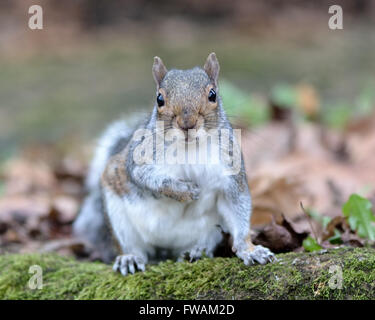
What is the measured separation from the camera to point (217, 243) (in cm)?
265

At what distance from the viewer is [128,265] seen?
8.39ft

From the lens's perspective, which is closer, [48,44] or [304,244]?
[304,244]

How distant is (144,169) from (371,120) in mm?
3035

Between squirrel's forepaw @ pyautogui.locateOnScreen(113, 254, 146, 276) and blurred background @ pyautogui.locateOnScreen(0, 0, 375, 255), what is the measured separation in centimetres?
79

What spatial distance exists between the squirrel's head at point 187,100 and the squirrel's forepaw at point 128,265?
2.07ft

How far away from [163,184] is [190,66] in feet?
18.9

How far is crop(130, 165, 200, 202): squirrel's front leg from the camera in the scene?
2379 mm

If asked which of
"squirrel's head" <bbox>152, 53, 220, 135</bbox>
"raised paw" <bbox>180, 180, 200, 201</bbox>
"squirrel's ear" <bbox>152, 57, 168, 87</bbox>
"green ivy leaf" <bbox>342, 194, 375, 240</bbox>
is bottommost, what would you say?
"green ivy leaf" <bbox>342, 194, 375, 240</bbox>

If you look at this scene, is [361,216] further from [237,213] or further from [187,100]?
[187,100]

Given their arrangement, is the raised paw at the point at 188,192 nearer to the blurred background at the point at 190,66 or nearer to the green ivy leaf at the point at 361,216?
the blurred background at the point at 190,66

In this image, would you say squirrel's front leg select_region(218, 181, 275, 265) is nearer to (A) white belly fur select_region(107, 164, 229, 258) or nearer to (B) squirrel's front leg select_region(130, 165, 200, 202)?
(A) white belly fur select_region(107, 164, 229, 258)

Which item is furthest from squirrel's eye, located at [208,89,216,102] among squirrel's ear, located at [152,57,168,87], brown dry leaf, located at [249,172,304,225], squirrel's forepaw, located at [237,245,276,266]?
brown dry leaf, located at [249,172,304,225]
